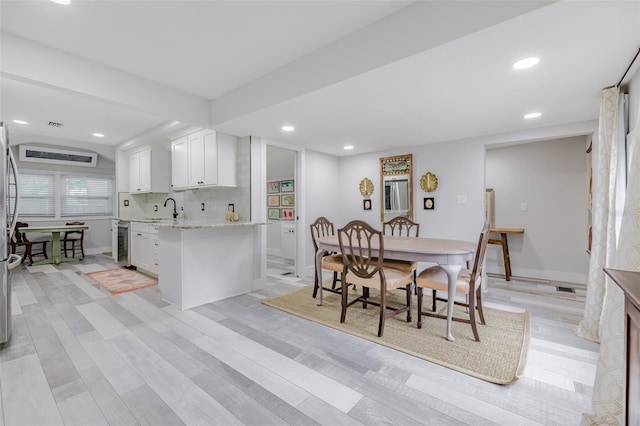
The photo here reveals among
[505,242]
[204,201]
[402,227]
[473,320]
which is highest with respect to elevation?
[204,201]

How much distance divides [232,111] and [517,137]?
359cm

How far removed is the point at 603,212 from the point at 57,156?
30.0 feet

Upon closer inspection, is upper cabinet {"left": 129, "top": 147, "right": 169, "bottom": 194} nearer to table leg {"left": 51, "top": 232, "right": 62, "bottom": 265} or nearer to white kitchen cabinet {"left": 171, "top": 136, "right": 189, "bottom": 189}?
white kitchen cabinet {"left": 171, "top": 136, "right": 189, "bottom": 189}

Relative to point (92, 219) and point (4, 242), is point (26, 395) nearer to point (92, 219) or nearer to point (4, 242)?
point (4, 242)

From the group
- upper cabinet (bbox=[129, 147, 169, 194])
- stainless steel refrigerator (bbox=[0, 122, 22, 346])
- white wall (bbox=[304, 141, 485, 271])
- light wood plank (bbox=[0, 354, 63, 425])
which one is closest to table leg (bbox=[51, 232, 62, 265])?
upper cabinet (bbox=[129, 147, 169, 194])

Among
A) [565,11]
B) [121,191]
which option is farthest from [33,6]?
[121,191]

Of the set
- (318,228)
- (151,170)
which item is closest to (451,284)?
(318,228)

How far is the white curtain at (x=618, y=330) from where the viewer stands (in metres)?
1.20

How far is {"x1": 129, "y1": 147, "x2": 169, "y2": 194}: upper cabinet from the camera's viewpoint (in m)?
5.54

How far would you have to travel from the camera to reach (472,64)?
198cm

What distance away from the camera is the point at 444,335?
251 cm

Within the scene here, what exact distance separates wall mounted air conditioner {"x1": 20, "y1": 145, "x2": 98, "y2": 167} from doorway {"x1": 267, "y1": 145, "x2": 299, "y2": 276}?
169 inches

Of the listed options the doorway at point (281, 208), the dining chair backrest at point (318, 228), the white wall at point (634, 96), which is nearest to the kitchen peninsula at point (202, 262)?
the dining chair backrest at point (318, 228)

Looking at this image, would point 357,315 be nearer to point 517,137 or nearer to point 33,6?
point 517,137
